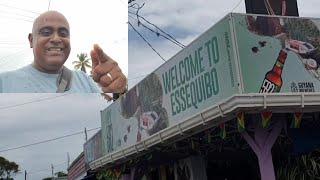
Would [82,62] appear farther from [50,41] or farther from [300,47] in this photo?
[300,47]

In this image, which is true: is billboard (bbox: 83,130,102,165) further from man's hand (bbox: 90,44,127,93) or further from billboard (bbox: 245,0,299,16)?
billboard (bbox: 245,0,299,16)

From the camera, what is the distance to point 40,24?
27.1 meters

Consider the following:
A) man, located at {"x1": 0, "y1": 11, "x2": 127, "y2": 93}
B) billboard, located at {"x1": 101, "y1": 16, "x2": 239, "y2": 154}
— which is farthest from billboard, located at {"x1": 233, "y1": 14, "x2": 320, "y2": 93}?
man, located at {"x1": 0, "y1": 11, "x2": 127, "y2": 93}

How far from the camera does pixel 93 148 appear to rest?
25.6 m

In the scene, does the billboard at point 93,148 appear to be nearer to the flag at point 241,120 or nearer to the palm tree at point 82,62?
the palm tree at point 82,62

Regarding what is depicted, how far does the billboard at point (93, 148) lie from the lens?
23891 mm

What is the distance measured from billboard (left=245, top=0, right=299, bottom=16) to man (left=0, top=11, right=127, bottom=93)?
42.9ft

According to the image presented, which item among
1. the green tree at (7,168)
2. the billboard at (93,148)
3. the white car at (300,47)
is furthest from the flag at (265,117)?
the green tree at (7,168)

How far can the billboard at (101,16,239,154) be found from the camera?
12.1 meters

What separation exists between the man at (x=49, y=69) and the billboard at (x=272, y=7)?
1308 centimetres

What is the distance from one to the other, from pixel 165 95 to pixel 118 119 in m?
5.03

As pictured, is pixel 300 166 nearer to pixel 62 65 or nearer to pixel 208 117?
pixel 208 117

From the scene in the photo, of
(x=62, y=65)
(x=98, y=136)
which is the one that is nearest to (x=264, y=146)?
(x=98, y=136)

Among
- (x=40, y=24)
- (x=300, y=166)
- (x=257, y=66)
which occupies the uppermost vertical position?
(x=40, y=24)
